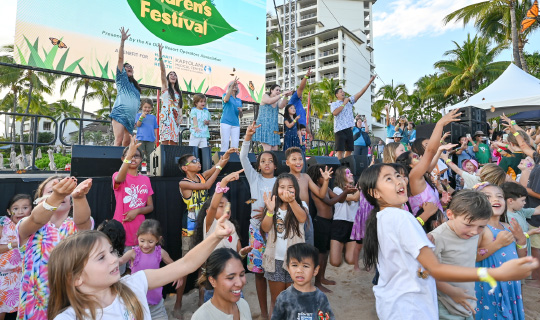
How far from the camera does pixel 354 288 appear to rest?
3.50 metres

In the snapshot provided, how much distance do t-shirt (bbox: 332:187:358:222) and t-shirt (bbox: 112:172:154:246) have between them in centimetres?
238

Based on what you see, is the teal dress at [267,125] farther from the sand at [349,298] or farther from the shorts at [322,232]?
the sand at [349,298]

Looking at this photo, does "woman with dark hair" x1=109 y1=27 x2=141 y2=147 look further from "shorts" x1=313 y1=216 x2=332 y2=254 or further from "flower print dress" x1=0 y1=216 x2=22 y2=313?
"shorts" x1=313 y1=216 x2=332 y2=254

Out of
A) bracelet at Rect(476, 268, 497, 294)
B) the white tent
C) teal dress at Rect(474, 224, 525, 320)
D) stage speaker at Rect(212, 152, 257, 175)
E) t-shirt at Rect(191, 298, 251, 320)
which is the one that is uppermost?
the white tent

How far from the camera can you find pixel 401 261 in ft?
5.16

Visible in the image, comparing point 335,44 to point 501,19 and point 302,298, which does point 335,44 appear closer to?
point 501,19

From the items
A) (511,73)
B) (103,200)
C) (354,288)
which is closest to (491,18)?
(511,73)

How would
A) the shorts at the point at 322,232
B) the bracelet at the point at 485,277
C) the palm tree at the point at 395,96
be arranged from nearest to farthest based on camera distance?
1. the bracelet at the point at 485,277
2. the shorts at the point at 322,232
3. the palm tree at the point at 395,96

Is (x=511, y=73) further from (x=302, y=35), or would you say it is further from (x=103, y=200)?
(x=302, y=35)

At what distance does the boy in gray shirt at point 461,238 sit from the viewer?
1.86 metres

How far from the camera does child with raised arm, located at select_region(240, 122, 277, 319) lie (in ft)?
9.59

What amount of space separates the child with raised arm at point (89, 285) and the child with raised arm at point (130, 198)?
1.65 metres

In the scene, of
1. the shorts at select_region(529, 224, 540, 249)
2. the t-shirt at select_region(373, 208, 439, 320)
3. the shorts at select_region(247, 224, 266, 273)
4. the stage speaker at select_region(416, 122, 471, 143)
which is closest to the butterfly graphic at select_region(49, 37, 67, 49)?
the shorts at select_region(247, 224, 266, 273)

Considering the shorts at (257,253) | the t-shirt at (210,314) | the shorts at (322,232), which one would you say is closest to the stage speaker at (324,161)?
the shorts at (322,232)
